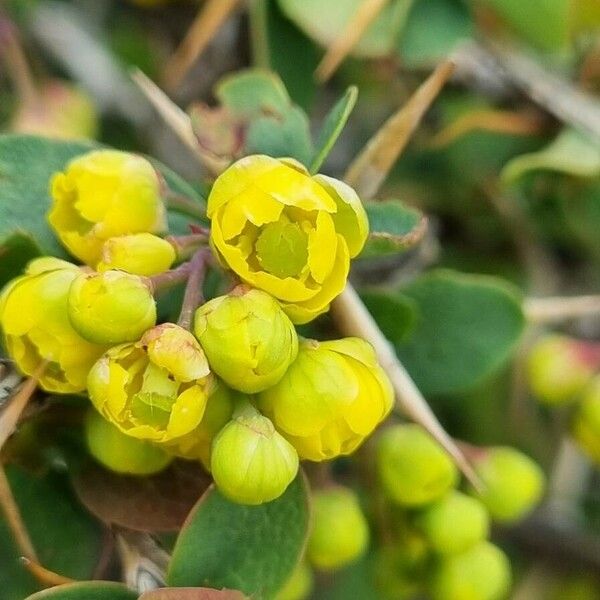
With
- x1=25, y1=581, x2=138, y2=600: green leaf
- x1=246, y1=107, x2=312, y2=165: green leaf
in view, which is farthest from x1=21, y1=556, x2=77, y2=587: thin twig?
x1=246, y1=107, x2=312, y2=165: green leaf

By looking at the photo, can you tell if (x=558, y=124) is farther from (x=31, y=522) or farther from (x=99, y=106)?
(x=31, y=522)

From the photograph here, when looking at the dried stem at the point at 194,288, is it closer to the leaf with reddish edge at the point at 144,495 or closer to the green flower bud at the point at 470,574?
the leaf with reddish edge at the point at 144,495

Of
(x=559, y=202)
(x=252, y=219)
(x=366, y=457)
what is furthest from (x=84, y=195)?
(x=559, y=202)

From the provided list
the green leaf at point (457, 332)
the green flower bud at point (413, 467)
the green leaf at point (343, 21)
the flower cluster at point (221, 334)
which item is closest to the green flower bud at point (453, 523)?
the green flower bud at point (413, 467)

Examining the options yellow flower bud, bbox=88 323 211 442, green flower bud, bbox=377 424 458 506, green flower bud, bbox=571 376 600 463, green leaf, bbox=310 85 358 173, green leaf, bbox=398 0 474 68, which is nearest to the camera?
yellow flower bud, bbox=88 323 211 442

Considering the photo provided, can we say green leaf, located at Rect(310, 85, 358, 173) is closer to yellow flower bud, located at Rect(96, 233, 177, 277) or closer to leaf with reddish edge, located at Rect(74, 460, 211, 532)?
yellow flower bud, located at Rect(96, 233, 177, 277)

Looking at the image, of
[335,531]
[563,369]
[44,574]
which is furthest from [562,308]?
[44,574]

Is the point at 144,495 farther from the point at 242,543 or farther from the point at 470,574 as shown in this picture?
the point at 470,574
